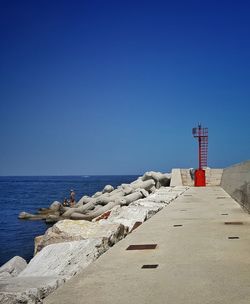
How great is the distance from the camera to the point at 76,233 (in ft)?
16.5

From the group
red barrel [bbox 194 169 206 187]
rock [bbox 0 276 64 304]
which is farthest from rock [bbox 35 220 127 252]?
red barrel [bbox 194 169 206 187]

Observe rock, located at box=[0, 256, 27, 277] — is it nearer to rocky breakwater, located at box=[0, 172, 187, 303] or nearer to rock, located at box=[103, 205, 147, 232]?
rocky breakwater, located at box=[0, 172, 187, 303]

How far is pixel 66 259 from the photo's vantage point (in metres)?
3.60

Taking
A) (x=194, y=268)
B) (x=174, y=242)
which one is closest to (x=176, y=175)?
(x=174, y=242)

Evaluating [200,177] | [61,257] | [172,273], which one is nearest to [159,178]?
[200,177]

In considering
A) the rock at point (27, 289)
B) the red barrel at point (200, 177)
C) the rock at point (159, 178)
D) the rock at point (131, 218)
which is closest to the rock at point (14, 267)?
the rock at point (131, 218)

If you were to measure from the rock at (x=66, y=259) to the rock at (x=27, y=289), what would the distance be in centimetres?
31

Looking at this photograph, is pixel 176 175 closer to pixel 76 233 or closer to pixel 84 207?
pixel 84 207

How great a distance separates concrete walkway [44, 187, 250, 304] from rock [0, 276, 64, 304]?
7cm

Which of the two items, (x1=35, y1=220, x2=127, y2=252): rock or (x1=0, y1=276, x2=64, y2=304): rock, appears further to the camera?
(x1=35, y1=220, x2=127, y2=252): rock

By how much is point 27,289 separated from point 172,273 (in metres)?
1.10

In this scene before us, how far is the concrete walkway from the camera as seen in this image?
2.45 metres

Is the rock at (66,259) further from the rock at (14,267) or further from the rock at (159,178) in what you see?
the rock at (159,178)

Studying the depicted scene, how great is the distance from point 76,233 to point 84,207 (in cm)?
1373
